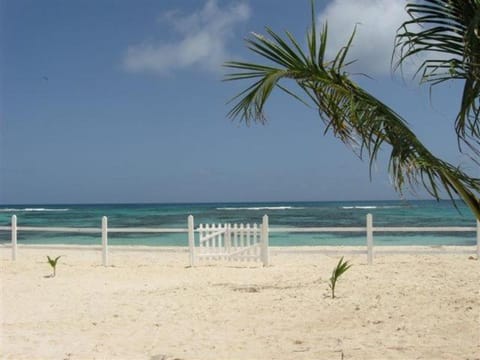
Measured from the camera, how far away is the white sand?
608 centimetres

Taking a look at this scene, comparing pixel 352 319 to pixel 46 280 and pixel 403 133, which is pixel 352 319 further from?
pixel 46 280

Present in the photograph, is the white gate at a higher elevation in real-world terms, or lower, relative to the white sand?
higher

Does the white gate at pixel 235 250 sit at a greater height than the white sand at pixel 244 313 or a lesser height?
greater

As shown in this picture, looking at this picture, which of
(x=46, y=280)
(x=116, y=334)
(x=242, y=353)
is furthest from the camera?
(x=46, y=280)

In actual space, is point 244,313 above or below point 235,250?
below

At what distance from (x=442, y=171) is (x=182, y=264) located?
34.7 feet

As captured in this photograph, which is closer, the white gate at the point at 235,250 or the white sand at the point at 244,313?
the white sand at the point at 244,313

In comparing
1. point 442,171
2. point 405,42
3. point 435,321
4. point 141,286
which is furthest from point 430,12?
point 141,286

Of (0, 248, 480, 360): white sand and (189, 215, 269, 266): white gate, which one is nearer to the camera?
(0, 248, 480, 360): white sand

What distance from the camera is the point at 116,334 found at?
6.84 metres

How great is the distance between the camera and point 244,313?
26.4 feet

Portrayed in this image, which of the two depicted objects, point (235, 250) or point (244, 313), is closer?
point (244, 313)

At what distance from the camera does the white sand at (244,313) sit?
6.08 metres

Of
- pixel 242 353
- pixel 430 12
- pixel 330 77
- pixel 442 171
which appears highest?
pixel 430 12
